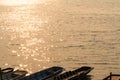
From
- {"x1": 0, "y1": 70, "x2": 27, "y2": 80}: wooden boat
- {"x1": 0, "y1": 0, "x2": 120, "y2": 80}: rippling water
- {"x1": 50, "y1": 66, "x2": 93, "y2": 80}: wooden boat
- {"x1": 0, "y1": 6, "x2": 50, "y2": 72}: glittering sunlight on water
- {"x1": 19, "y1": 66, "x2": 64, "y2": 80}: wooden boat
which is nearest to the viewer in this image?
{"x1": 19, "y1": 66, "x2": 64, "y2": 80}: wooden boat

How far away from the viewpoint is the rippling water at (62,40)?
5106cm

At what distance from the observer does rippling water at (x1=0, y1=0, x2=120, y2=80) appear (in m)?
51.1

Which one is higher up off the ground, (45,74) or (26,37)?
(26,37)

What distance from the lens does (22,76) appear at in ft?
134

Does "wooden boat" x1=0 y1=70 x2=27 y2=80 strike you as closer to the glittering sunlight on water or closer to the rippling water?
the rippling water

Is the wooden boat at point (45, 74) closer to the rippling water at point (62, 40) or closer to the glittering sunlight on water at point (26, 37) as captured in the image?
the rippling water at point (62, 40)

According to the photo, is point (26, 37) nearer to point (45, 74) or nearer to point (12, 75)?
point (12, 75)

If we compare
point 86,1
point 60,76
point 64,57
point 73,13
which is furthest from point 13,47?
point 86,1

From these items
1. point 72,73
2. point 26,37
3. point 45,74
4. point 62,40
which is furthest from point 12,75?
point 26,37

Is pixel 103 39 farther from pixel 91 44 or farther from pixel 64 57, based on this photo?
pixel 64 57

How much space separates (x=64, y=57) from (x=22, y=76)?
13.6m

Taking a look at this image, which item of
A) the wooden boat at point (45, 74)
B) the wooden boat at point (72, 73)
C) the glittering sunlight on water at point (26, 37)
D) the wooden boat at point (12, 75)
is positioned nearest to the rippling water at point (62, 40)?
the glittering sunlight on water at point (26, 37)

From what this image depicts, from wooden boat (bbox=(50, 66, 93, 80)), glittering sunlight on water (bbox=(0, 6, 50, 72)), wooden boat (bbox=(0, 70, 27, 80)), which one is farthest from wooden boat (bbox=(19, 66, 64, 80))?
glittering sunlight on water (bbox=(0, 6, 50, 72))

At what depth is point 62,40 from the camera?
64562 millimetres
